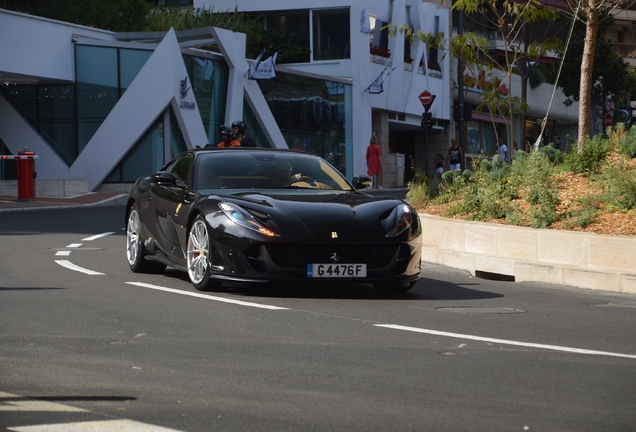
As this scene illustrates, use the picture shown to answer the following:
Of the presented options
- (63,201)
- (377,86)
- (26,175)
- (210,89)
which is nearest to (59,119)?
(210,89)

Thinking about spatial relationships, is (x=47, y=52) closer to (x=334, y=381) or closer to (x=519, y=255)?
(x=519, y=255)

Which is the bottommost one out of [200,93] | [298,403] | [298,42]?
[298,403]

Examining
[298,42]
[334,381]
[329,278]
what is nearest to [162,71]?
[298,42]

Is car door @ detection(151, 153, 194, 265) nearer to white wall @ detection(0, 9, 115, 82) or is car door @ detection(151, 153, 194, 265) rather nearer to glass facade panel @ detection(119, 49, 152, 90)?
white wall @ detection(0, 9, 115, 82)

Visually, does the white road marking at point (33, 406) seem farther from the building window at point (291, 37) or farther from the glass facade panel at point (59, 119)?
the building window at point (291, 37)

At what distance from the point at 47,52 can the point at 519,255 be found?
24.5 meters

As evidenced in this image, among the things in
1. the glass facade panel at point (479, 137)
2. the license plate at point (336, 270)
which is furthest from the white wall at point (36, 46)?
the glass facade panel at point (479, 137)

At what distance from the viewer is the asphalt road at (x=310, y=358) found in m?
4.90

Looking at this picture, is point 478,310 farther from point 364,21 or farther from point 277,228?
point 364,21

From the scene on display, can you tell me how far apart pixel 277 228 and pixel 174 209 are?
1.62m

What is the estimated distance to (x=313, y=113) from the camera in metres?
45.9

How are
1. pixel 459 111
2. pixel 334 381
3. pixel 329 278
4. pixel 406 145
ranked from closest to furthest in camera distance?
pixel 334 381 → pixel 329 278 → pixel 459 111 → pixel 406 145

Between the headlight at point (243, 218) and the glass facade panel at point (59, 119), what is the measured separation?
26.2 meters

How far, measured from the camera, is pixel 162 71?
3422 centimetres
